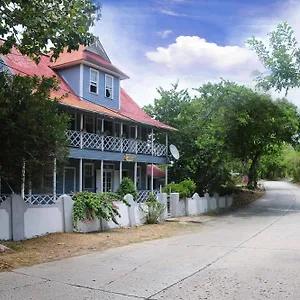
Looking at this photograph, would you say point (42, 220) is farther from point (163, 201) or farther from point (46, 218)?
point (163, 201)

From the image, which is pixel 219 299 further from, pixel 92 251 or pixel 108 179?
pixel 108 179

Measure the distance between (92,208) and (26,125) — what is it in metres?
4.58

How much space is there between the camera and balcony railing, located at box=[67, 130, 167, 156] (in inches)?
753

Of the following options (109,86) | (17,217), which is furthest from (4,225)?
(109,86)

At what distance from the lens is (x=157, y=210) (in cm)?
1692

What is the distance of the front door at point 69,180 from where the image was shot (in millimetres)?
20781

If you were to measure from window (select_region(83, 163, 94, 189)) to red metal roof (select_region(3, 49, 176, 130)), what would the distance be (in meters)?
3.59

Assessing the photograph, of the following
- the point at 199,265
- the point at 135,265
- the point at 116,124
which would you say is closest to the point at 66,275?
the point at 135,265

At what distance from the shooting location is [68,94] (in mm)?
18328

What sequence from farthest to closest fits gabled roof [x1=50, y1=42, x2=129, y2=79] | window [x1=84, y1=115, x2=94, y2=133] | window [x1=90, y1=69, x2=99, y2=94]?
window [x1=90, y1=69, x2=99, y2=94]
gabled roof [x1=50, y1=42, x2=129, y2=79]
window [x1=84, y1=115, x2=94, y2=133]

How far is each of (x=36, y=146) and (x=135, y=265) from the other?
423 centimetres

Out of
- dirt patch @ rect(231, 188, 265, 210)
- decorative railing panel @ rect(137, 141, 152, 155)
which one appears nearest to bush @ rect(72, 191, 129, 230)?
decorative railing panel @ rect(137, 141, 152, 155)

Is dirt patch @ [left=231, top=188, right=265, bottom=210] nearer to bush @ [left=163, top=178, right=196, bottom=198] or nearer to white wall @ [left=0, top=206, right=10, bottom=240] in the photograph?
bush @ [left=163, top=178, right=196, bottom=198]

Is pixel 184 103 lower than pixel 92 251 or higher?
higher
